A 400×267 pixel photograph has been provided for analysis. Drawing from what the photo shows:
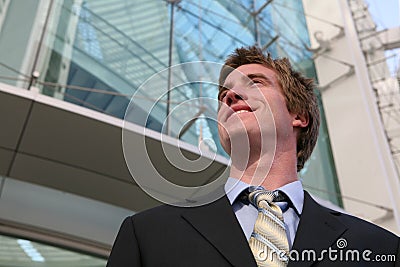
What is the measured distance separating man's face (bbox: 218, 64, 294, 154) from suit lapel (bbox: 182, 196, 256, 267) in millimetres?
95

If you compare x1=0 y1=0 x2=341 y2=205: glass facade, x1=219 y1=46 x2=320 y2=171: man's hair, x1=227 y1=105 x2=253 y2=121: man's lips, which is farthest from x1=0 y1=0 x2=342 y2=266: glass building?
x1=227 y1=105 x2=253 y2=121: man's lips

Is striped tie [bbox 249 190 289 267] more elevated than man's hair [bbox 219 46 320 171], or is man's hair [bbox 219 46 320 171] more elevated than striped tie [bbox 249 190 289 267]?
man's hair [bbox 219 46 320 171]

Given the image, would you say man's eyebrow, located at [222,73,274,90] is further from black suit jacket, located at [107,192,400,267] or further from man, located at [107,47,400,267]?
black suit jacket, located at [107,192,400,267]

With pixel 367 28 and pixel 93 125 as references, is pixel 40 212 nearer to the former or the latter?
pixel 93 125

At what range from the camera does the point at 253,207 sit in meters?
0.63

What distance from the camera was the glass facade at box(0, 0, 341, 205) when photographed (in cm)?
196

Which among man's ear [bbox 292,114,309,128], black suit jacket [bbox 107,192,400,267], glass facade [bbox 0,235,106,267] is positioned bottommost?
glass facade [bbox 0,235,106,267]

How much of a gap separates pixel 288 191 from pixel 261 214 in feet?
0.23

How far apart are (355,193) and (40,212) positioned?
1.85 m

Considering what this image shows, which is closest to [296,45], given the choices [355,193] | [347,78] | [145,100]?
[347,78]

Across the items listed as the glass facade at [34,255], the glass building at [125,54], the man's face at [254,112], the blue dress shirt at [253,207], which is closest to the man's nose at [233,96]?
the man's face at [254,112]

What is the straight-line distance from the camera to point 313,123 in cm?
76

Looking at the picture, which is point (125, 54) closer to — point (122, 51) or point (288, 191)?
point (122, 51)

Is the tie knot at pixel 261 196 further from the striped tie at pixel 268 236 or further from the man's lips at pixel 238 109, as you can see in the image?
the man's lips at pixel 238 109
